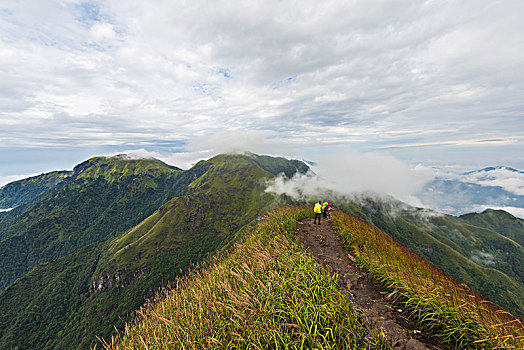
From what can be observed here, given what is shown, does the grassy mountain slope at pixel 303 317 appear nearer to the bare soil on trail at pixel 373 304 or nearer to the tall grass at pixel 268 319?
the tall grass at pixel 268 319

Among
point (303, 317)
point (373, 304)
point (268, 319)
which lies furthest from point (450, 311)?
point (268, 319)

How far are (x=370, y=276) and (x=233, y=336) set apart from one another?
497cm

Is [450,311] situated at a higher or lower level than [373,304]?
higher

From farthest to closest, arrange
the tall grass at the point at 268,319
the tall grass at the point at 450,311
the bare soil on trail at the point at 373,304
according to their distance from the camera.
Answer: the bare soil on trail at the point at 373,304
the tall grass at the point at 450,311
the tall grass at the point at 268,319

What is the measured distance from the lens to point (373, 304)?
5.37 m

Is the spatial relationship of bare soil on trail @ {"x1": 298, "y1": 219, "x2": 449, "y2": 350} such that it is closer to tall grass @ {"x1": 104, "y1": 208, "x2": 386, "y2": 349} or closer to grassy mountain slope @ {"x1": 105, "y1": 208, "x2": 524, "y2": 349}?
grassy mountain slope @ {"x1": 105, "y1": 208, "x2": 524, "y2": 349}

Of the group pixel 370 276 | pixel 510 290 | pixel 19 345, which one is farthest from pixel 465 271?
pixel 19 345

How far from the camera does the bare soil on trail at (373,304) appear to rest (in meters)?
4.12

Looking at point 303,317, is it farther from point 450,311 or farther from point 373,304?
point 450,311

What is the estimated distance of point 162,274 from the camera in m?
187

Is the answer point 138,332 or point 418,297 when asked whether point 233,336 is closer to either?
point 138,332

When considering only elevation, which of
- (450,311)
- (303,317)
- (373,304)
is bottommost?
(373,304)

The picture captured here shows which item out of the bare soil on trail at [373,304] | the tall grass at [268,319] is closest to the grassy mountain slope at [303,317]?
the tall grass at [268,319]

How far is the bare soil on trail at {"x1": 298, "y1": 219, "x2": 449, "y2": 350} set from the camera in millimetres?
4121
